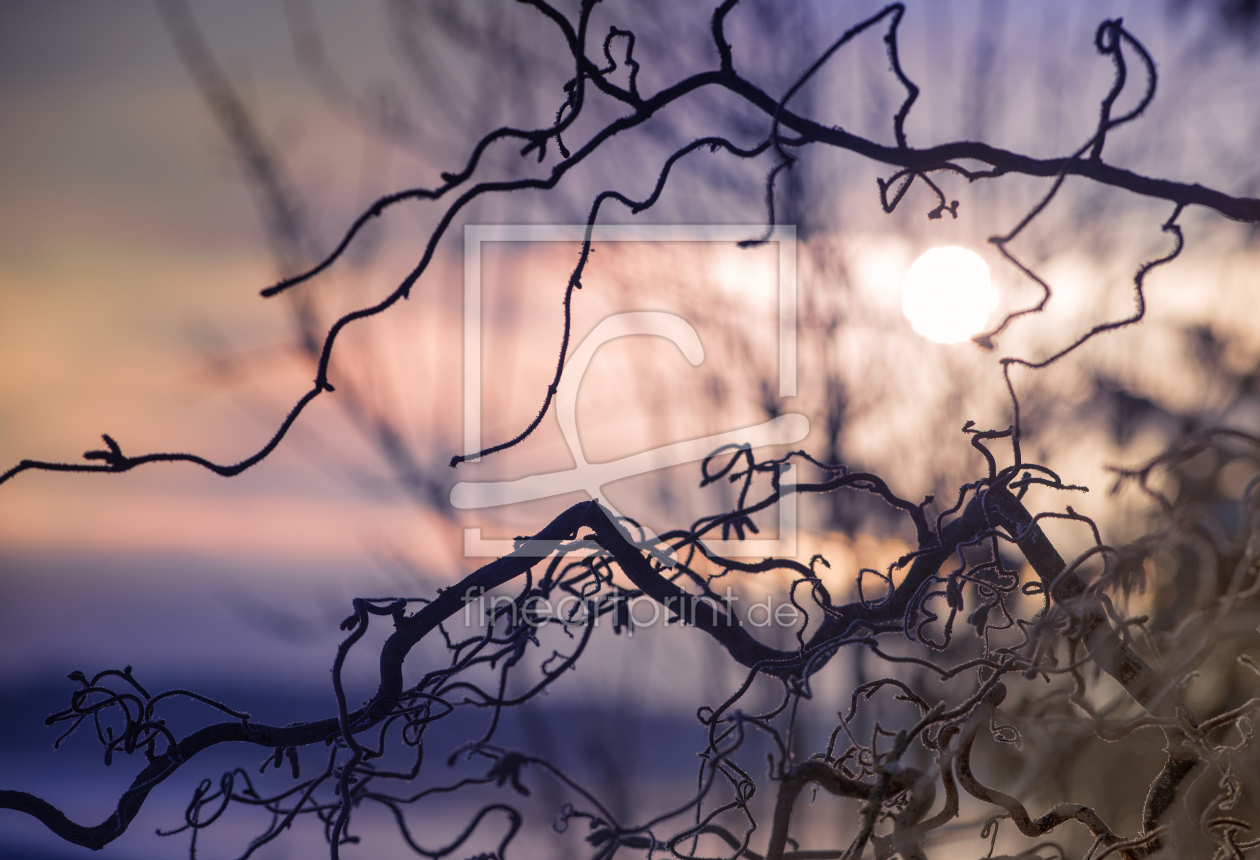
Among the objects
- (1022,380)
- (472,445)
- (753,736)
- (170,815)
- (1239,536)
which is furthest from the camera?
(170,815)

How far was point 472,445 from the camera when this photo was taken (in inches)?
56.7

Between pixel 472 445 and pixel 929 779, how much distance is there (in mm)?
1056

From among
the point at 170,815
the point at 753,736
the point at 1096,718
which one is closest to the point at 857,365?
the point at 753,736

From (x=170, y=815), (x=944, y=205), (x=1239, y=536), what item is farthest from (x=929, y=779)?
(x=170, y=815)

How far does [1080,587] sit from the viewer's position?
0.59 meters

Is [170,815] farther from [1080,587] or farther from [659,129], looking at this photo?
[1080,587]

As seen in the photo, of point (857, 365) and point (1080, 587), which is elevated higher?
point (857, 365)

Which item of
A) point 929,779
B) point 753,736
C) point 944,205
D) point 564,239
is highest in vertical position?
point 564,239

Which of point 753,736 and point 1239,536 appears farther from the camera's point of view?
point 753,736

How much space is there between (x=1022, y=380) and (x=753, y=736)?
1.14m

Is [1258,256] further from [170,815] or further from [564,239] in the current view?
[170,815]

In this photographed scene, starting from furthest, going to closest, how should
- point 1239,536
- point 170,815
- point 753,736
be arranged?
point 170,815 → point 753,736 → point 1239,536

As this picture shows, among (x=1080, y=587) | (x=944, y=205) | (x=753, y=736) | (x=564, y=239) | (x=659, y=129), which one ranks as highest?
(x=659, y=129)

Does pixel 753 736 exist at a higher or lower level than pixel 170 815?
higher
